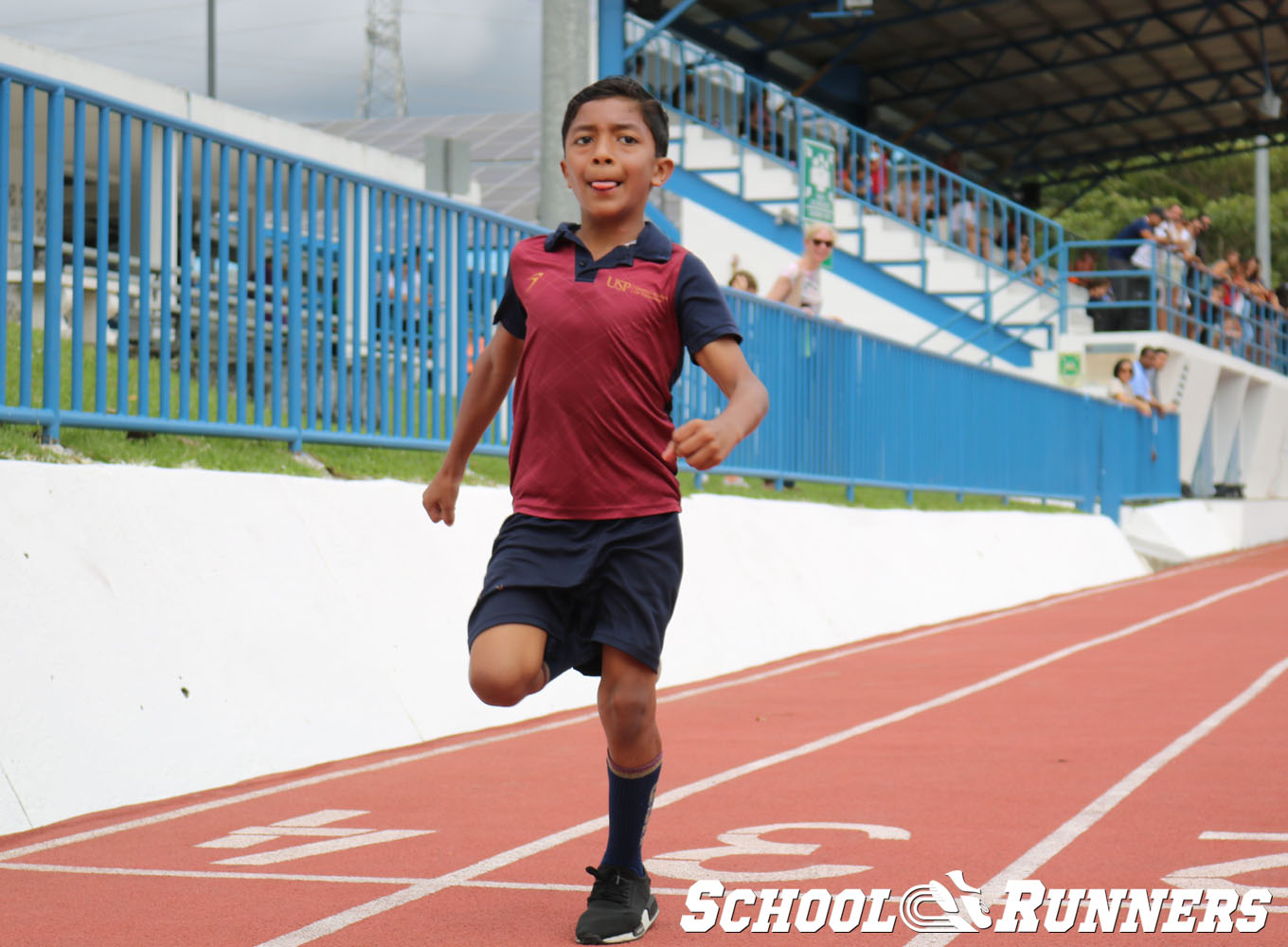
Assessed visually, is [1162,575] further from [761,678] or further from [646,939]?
→ [646,939]

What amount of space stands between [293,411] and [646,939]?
207 inches

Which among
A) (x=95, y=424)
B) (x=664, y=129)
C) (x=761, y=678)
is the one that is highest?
(x=664, y=129)

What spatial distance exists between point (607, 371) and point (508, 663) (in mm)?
766

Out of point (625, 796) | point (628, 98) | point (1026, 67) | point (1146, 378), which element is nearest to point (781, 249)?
point (1146, 378)

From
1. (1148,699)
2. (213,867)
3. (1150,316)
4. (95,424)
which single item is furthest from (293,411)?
(1150,316)

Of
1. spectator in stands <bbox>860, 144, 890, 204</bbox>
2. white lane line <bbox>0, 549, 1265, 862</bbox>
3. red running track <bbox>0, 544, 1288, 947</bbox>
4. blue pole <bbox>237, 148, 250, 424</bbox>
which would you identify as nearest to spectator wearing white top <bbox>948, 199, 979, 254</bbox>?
spectator in stands <bbox>860, 144, 890, 204</bbox>

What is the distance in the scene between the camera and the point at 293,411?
30.2 ft

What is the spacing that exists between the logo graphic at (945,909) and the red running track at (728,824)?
5 cm

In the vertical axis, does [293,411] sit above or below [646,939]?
above

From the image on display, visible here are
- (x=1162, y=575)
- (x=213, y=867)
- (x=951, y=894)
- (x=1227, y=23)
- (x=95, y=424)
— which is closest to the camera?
(x=951, y=894)

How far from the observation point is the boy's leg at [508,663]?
14.2 ft

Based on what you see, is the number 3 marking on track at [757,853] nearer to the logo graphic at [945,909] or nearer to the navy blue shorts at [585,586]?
the logo graphic at [945,909]

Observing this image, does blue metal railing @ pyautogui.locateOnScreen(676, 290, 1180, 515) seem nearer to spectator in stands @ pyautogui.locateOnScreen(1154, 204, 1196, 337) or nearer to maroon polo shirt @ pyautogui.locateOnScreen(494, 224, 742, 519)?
spectator in stands @ pyautogui.locateOnScreen(1154, 204, 1196, 337)

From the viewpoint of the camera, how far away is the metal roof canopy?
29.7m
